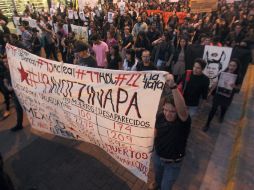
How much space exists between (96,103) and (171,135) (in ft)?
4.11

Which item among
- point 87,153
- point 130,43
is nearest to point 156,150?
point 87,153

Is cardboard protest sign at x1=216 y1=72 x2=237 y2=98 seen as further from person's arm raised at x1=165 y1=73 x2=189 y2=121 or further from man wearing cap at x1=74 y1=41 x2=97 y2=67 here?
man wearing cap at x1=74 y1=41 x2=97 y2=67

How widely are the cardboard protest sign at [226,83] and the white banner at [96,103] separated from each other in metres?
2.72

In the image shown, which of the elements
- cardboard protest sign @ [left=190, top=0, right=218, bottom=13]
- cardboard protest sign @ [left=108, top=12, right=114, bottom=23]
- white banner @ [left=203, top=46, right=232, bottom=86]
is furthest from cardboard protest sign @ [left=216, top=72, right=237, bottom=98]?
cardboard protest sign @ [left=108, top=12, right=114, bottom=23]

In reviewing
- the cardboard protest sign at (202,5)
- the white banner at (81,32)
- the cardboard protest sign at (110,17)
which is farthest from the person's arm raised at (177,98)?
the cardboard protest sign at (110,17)

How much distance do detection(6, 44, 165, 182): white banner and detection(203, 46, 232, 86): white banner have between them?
3.50 metres

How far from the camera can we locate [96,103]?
343 centimetres

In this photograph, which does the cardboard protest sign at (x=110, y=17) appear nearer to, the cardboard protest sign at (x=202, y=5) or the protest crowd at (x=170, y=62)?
the protest crowd at (x=170, y=62)

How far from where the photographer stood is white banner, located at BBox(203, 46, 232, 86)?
5859 millimetres

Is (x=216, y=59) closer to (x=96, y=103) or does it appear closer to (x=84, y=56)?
(x=84, y=56)

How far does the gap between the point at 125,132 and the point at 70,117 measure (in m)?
1.22

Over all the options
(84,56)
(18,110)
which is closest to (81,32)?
(84,56)

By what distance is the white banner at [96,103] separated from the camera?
2979 millimetres

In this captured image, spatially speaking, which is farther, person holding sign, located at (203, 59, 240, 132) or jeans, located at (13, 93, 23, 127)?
jeans, located at (13, 93, 23, 127)
